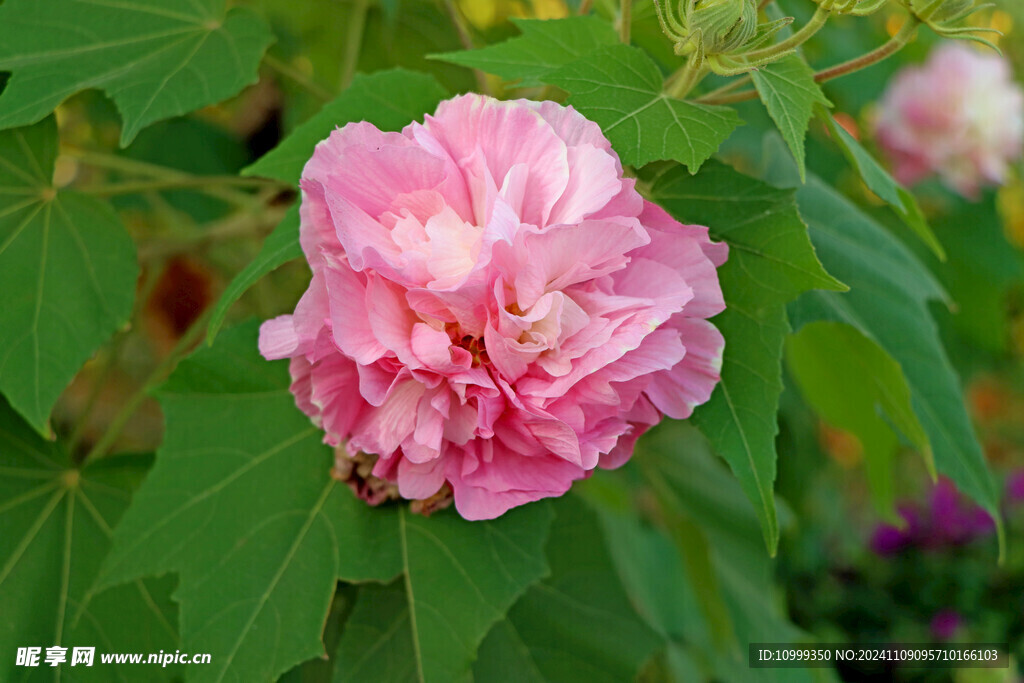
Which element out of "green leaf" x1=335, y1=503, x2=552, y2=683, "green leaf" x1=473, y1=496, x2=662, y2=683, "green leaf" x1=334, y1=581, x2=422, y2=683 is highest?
"green leaf" x1=335, y1=503, x2=552, y2=683

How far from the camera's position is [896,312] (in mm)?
688

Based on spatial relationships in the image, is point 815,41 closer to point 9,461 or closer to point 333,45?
point 333,45

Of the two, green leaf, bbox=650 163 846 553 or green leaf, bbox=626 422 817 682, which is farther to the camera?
green leaf, bbox=626 422 817 682

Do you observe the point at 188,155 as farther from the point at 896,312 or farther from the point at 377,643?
the point at 896,312

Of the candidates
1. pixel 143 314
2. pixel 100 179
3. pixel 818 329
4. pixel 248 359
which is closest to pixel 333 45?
pixel 100 179

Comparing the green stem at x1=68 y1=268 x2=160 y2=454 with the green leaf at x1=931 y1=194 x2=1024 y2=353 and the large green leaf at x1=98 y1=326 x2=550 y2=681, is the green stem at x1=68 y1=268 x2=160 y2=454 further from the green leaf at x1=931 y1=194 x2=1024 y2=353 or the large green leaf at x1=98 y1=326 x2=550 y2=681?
the green leaf at x1=931 y1=194 x2=1024 y2=353

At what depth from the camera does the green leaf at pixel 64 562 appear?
578 millimetres

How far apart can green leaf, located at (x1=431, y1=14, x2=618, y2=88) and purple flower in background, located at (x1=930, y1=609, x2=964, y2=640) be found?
4.65ft

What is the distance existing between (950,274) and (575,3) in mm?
885

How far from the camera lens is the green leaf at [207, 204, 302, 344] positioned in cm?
47

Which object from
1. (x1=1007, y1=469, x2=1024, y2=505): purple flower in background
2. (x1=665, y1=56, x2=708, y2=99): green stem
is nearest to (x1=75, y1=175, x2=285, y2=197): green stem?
(x1=665, y1=56, x2=708, y2=99): green stem

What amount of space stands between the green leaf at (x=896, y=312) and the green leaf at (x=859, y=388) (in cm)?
2

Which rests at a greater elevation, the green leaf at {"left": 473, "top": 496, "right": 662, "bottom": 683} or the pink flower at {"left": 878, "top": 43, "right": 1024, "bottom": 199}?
the pink flower at {"left": 878, "top": 43, "right": 1024, "bottom": 199}

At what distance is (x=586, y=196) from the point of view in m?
0.41
